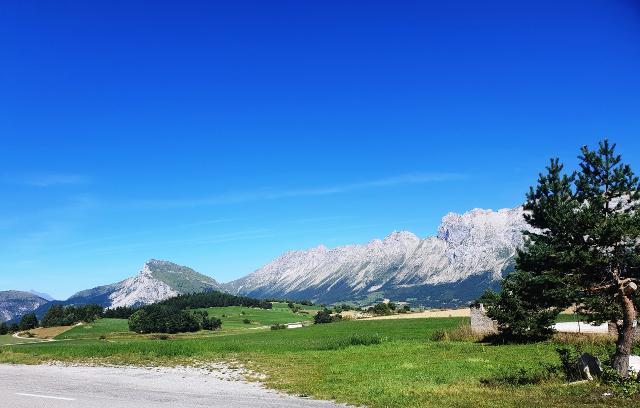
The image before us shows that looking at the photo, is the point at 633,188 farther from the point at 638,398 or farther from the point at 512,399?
the point at 512,399

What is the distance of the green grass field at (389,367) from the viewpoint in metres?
18.7

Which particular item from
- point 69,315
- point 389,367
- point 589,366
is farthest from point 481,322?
point 69,315

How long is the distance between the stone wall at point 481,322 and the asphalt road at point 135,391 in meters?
30.8

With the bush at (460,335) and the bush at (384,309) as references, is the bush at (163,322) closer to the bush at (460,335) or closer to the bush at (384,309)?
the bush at (384,309)

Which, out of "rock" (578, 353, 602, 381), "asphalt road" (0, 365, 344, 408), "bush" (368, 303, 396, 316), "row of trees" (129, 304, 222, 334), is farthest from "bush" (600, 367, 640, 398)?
"bush" (368, 303, 396, 316)

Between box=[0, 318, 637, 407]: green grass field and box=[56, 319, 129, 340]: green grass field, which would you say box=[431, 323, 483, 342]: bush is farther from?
box=[56, 319, 129, 340]: green grass field

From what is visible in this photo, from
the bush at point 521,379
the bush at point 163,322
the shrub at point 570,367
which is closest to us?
the shrub at point 570,367

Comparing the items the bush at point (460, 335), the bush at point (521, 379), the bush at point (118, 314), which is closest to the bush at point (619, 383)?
the bush at point (521, 379)

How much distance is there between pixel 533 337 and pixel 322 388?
92.4ft

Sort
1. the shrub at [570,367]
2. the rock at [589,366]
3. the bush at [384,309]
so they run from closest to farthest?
the rock at [589,366] → the shrub at [570,367] → the bush at [384,309]

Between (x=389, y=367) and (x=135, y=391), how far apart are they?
48.5ft

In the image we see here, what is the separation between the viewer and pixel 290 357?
40.5 metres

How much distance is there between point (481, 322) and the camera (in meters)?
51.9

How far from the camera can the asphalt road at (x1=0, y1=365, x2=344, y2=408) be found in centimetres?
1967
